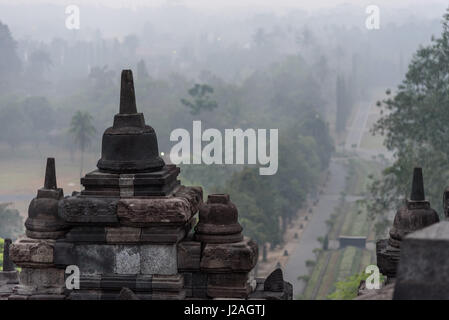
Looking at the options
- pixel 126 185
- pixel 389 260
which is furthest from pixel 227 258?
pixel 389 260

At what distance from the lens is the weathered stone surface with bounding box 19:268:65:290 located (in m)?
12.4

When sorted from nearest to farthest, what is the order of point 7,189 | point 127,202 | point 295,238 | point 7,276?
point 127,202, point 7,276, point 295,238, point 7,189

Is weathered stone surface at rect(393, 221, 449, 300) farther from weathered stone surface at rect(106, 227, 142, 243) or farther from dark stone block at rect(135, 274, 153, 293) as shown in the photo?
weathered stone surface at rect(106, 227, 142, 243)

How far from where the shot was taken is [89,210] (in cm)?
1196

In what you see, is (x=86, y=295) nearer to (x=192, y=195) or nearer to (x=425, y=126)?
(x=192, y=195)

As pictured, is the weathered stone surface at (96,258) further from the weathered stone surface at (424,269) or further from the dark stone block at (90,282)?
the weathered stone surface at (424,269)

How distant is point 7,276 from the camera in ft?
51.1

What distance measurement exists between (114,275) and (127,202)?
1008mm

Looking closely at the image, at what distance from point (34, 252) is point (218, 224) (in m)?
2.57

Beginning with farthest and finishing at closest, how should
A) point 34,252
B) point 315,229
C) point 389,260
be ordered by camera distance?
point 315,229 → point 389,260 → point 34,252

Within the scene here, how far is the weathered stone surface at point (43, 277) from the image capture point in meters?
12.4

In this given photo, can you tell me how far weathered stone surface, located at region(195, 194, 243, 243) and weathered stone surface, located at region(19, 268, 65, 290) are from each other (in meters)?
2.00

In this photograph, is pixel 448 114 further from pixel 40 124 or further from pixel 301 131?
pixel 40 124

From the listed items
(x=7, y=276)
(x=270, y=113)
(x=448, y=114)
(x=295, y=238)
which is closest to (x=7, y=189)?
(x=295, y=238)
